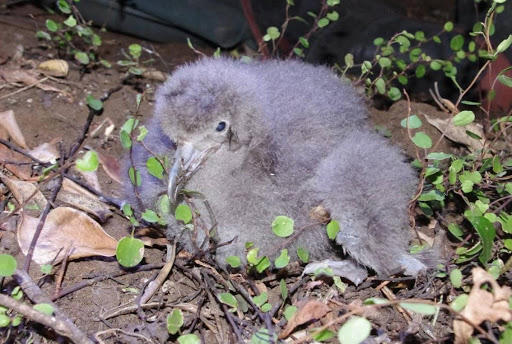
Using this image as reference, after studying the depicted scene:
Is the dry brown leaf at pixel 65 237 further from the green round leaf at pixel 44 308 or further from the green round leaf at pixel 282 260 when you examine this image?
the green round leaf at pixel 282 260

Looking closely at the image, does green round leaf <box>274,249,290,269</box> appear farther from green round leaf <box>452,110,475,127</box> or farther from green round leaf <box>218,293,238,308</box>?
green round leaf <box>452,110,475,127</box>

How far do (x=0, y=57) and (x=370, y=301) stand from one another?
251cm

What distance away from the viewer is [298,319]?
5.89ft

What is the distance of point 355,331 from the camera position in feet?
4.29

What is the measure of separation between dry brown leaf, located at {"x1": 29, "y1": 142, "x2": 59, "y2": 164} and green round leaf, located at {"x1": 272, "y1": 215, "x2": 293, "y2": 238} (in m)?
1.20

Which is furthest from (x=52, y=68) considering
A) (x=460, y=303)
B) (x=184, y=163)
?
(x=460, y=303)

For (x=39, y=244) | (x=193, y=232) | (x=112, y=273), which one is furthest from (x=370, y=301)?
(x=39, y=244)

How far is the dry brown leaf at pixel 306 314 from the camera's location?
5.87 ft

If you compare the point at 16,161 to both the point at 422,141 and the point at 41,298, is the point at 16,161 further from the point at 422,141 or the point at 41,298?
the point at 422,141

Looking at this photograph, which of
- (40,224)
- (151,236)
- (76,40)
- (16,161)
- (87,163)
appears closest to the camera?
(87,163)

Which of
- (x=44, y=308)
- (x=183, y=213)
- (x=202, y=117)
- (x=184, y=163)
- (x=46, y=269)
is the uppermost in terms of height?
(x=202, y=117)

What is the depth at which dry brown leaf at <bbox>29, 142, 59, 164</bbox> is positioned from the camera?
2506 mm

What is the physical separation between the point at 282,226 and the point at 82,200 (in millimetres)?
938

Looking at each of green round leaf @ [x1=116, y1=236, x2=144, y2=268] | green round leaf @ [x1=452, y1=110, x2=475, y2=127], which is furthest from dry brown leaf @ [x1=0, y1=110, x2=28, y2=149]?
green round leaf @ [x1=452, y1=110, x2=475, y2=127]
